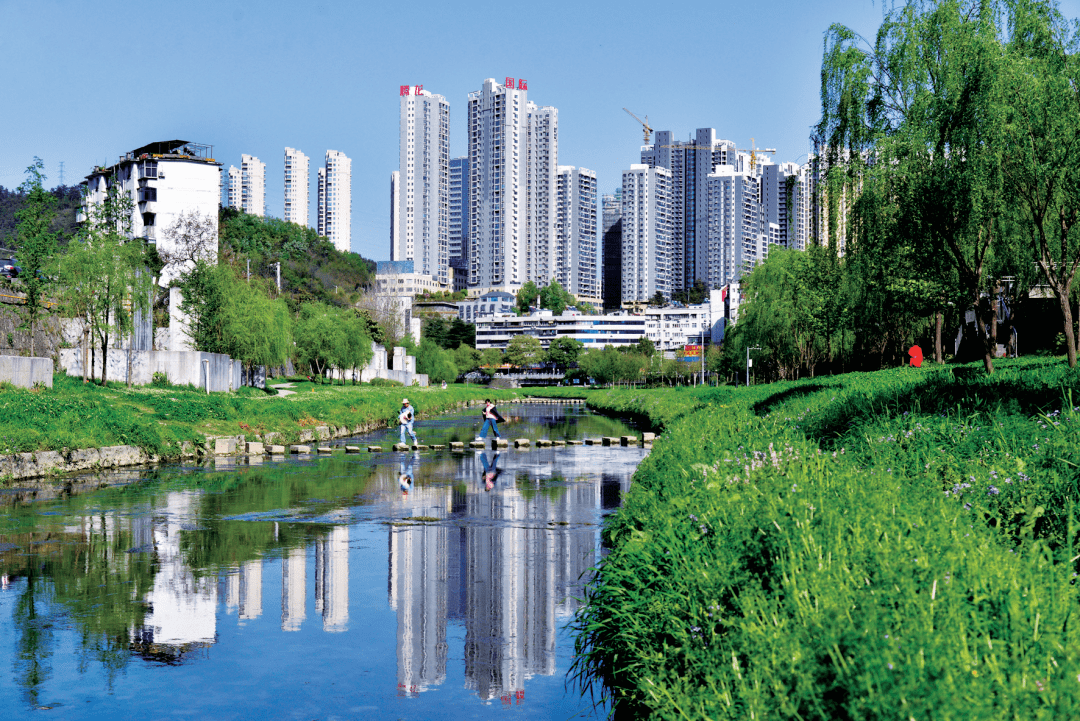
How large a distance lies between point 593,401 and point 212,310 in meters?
43.0

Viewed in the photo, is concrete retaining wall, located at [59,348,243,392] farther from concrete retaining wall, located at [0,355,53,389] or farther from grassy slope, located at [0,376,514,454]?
concrete retaining wall, located at [0,355,53,389]

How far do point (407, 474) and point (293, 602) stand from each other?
1351cm

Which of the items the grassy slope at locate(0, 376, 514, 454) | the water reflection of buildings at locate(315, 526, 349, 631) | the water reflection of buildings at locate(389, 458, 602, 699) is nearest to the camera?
the water reflection of buildings at locate(389, 458, 602, 699)

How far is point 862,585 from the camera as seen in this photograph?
5305 mm

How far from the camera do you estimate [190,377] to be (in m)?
41.9

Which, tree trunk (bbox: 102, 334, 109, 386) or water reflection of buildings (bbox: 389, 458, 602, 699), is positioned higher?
tree trunk (bbox: 102, 334, 109, 386)

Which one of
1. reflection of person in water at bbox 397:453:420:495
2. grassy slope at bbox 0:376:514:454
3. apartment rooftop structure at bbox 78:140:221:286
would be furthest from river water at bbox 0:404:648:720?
apartment rooftop structure at bbox 78:140:221:286

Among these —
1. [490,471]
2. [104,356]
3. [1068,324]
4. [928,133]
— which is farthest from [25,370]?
[1068,324]

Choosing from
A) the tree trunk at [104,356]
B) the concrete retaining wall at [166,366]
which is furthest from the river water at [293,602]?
the concrete retaining wall at [166,366]

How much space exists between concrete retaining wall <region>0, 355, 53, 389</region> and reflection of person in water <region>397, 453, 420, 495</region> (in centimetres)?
1166

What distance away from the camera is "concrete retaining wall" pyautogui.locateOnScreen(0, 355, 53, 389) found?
87.4 ft

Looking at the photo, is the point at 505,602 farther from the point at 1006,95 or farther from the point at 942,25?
the point at 942,25

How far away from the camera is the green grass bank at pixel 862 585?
424 centimetres

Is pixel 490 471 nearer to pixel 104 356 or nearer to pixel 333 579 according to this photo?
pixel 333 579
